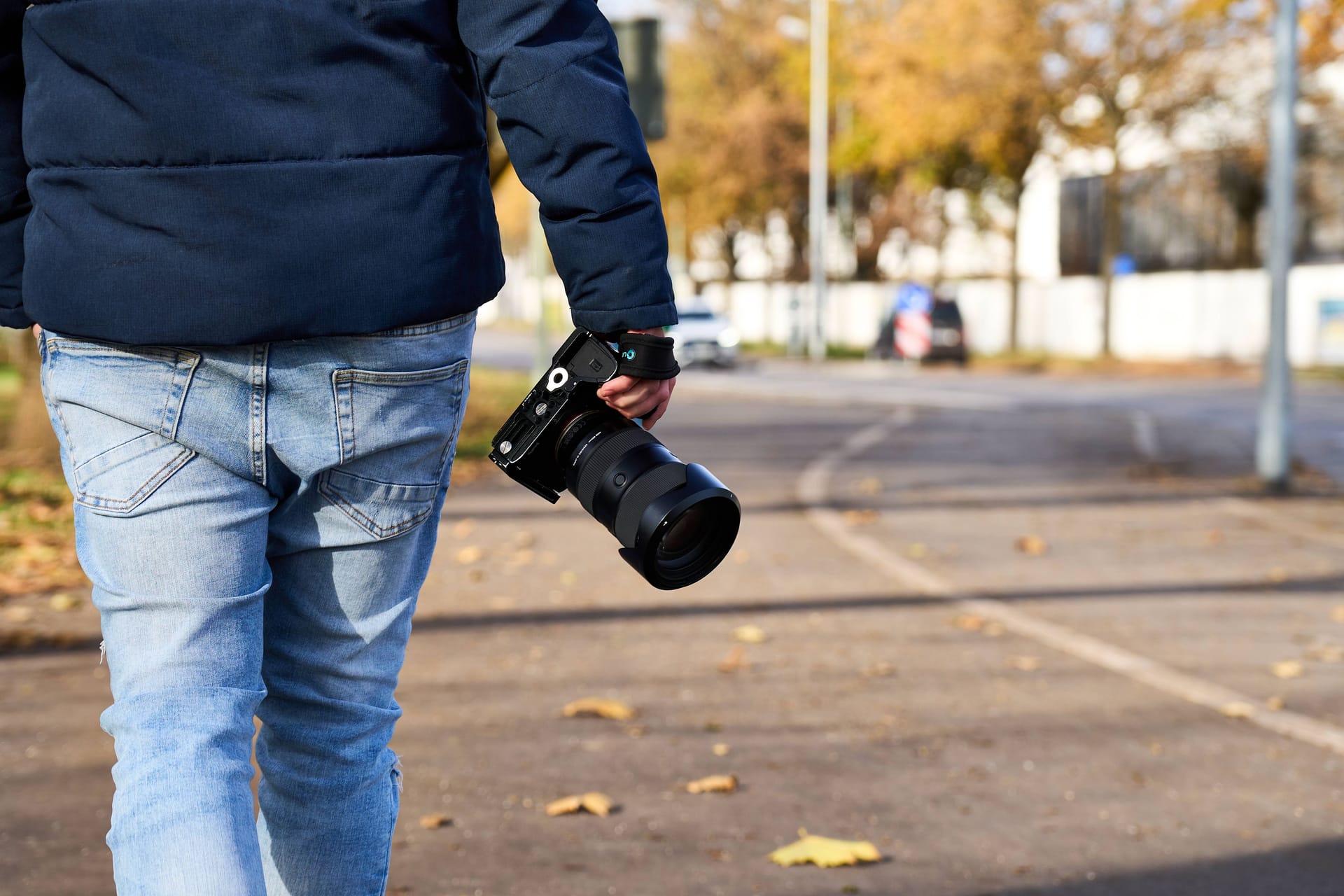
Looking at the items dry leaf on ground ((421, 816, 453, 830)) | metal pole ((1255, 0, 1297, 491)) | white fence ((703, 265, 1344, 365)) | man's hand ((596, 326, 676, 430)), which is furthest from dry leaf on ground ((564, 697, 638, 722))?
white fence ((703, 265, 1344, 365))

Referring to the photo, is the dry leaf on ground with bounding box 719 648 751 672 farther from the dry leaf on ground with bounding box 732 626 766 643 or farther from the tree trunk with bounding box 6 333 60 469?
the tree trunk with bounding box 6 333 60 469

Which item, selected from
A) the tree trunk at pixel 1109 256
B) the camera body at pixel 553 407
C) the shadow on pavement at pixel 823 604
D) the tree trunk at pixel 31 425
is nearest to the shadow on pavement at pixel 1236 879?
the camera body at pixel 553 407

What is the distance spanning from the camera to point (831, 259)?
50031mm

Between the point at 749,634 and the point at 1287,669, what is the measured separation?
1829mm

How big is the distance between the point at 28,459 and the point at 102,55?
939 centimetres

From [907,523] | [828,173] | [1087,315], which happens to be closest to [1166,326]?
[1087,315]

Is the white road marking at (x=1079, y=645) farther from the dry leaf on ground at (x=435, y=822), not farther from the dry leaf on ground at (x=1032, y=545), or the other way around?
the dry leaf on ground at (x=435, y=822)

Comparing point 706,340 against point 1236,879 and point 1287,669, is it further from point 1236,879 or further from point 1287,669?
point 1236,879

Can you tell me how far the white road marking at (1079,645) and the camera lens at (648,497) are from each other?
2822mm

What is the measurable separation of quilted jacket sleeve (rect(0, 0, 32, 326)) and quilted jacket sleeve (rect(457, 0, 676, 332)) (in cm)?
60

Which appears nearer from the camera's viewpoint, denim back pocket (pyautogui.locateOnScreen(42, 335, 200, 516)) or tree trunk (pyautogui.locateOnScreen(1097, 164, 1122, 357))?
denim back pocket (pyautogui.locateOnScreen(42, 335, 200, 516))

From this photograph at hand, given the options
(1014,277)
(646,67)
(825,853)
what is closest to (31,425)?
(646,67)

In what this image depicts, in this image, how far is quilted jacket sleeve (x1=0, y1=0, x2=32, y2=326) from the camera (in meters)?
2.14

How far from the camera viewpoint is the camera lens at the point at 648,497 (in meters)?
2.20
